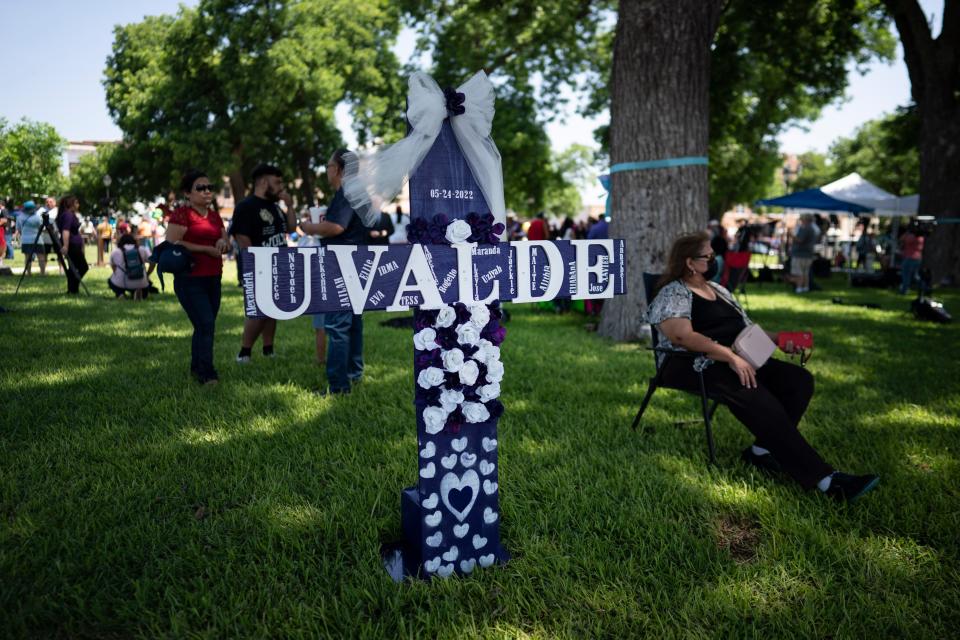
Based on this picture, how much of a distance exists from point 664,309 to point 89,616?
10.0ft

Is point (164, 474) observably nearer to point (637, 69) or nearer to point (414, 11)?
point (637, 69)

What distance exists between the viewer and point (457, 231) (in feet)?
7.89

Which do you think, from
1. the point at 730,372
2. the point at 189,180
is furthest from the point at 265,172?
the point at 730,372

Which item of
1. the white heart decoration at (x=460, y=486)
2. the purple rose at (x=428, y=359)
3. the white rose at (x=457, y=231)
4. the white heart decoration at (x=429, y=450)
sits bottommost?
the white heart decoration at (x=460, y=486)

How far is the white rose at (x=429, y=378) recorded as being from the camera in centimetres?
245

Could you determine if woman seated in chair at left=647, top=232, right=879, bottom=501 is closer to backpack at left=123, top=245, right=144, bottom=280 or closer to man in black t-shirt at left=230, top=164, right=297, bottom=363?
man in black t-shirt at left=230, top=164, right=297, bottom=363

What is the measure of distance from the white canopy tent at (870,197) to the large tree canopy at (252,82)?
725 inches

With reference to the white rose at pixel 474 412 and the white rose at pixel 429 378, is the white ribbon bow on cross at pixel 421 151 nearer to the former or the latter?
the white rose at pixel 429 378

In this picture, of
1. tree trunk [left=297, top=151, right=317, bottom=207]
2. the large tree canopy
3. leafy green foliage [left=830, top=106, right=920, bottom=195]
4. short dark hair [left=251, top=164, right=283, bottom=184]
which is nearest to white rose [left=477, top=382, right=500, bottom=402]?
short dark hair [left=251, top=164, right=283, bottom=184]

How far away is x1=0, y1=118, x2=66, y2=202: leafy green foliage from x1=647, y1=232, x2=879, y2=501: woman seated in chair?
68663 millimetres

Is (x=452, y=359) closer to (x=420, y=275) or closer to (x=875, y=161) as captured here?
(x=420, y=275)

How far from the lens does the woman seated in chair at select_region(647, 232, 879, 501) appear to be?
10.8ft

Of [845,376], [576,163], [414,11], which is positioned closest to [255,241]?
[845,376]

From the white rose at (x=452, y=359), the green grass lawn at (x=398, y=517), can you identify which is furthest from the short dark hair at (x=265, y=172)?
the white rose at (x=452, y=359)
